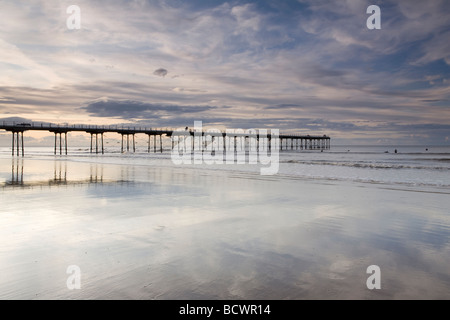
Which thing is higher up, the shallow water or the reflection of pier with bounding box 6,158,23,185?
the reflection of pier with bounding box 6,158,23,185

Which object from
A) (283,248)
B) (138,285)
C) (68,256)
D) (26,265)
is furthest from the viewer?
(283,248)

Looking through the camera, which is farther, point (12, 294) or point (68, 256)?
point (68, 256)

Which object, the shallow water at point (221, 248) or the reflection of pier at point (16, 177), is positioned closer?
the shallow water at point (221, 248)

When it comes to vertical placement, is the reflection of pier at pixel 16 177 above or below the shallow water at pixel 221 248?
above

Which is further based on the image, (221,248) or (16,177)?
(16,177)

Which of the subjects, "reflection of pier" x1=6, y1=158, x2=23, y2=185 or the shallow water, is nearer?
the shallow water

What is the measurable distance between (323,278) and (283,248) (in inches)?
57.1

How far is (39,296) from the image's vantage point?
154 inches

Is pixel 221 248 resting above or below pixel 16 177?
below
